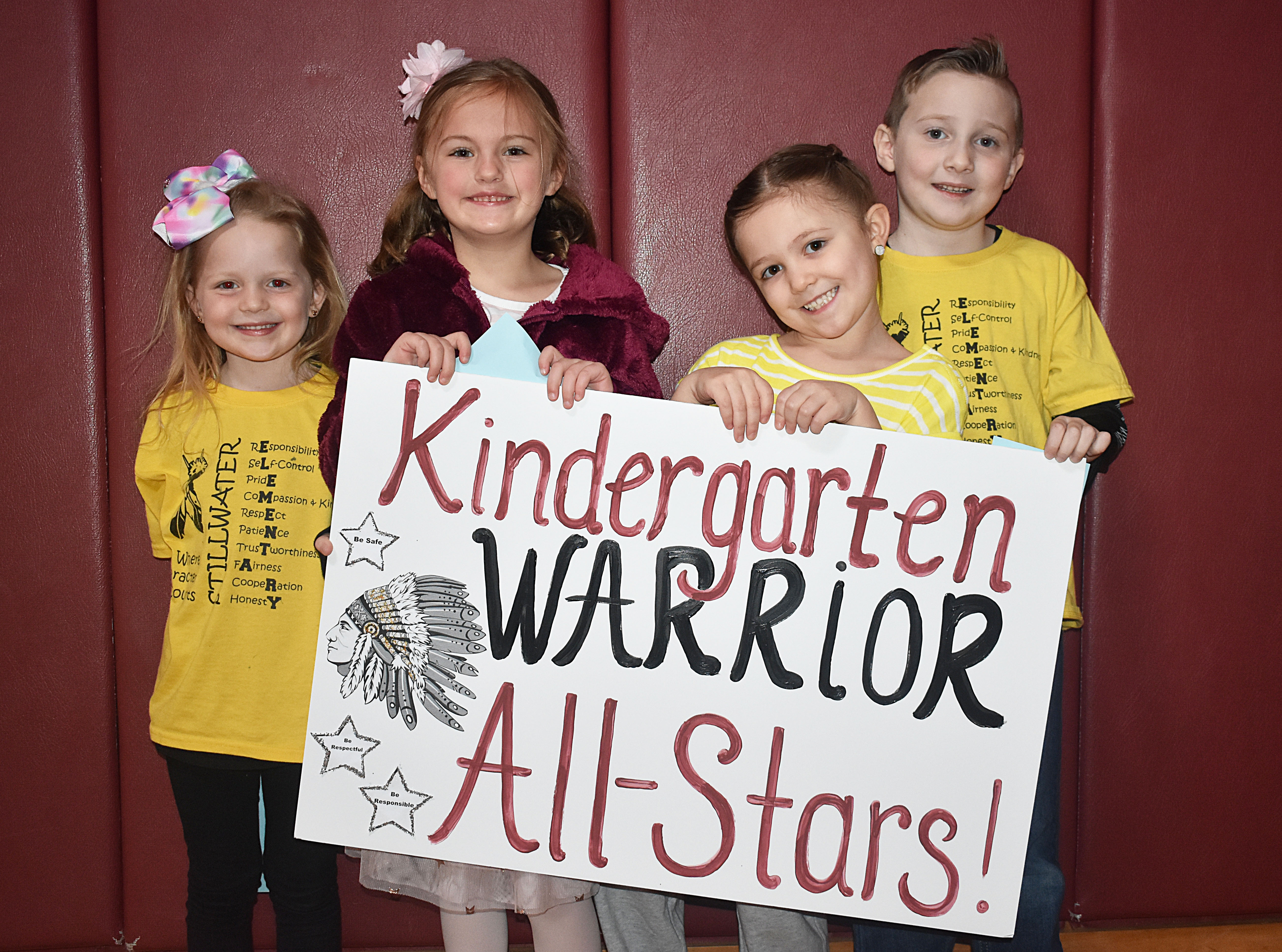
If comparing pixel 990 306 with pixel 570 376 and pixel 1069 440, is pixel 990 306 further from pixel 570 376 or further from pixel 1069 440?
pixel 570 376

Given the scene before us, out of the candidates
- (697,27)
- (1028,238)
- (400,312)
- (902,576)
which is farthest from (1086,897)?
(697,27)

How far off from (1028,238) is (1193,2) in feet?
1.64

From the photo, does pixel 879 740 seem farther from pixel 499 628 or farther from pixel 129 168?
pixel 129 168

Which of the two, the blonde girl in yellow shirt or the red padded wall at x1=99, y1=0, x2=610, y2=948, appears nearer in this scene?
the blonde girl in yellow shirt

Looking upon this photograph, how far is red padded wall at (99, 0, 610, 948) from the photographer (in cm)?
151

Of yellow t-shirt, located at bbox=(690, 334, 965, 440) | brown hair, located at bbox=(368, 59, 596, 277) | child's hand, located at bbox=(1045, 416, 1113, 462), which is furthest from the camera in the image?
Answer: brown hair, located at bbox=(368, 59, 596, 277)

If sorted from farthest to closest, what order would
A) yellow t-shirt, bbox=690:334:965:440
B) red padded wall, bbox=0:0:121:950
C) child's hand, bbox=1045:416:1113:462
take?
red padded wall, bbox=0:0:121:950 → yellow t-shirt, bbox=690:334:965:440 → child's hand, bbox=1045:416:1113:462

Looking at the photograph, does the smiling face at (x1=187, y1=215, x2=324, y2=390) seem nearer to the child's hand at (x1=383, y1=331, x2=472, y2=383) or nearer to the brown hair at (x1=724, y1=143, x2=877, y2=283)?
the child's hand at (x1=383, y1=331, x2=472, y2=383)

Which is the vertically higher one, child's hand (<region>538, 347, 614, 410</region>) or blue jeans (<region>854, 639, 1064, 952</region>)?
child's hand (<region>538, 347, 614, 410</region>)

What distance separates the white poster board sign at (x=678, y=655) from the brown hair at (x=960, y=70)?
2.09ft

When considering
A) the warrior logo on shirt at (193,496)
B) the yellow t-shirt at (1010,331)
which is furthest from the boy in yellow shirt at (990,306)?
the warrior logo on shirt at (193,496)

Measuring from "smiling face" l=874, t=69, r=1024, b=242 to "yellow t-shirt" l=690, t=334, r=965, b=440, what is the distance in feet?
0.81

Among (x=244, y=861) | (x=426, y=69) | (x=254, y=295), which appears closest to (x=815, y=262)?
(x=426, y=69)

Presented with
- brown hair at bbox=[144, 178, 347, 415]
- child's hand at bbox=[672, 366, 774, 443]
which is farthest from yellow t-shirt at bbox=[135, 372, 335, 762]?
child's hand at bbox=[672, 366, 774, 443]
